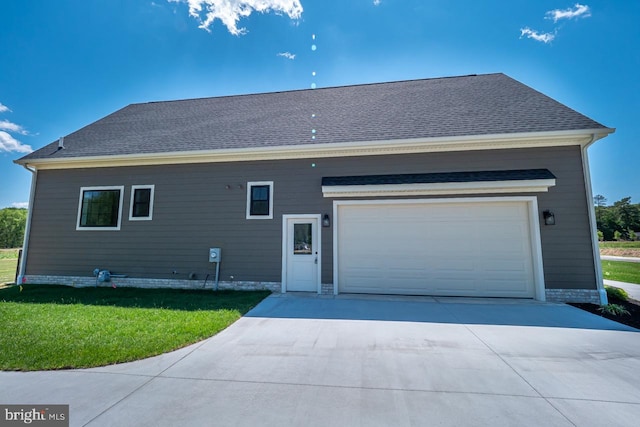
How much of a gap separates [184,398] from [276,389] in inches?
33.5

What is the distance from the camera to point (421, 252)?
6.88 m

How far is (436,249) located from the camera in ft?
22.4

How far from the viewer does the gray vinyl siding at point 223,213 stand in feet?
21.1

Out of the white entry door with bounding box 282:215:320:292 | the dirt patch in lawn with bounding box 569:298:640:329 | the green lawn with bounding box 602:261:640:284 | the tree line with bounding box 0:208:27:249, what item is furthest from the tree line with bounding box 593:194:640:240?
the tree line with bounding box 0:208:27:249

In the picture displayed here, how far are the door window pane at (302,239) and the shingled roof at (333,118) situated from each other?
7.73 ft

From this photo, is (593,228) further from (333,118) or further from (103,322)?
(103,322)

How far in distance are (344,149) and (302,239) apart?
277 cm

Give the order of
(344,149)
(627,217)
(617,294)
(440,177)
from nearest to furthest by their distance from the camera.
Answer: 1. (617,294)
2. (440,177)
3. (344,149)
4. (627,217)

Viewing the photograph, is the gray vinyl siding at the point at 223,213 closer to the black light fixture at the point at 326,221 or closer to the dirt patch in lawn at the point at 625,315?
the black light fixture at the point at 326,221

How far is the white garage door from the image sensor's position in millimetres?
6586

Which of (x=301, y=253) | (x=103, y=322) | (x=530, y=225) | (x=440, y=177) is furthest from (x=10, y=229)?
(x=530, y=225)

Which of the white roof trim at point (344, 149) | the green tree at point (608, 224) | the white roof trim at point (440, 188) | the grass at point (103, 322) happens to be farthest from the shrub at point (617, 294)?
the green tree at point (608, 224)

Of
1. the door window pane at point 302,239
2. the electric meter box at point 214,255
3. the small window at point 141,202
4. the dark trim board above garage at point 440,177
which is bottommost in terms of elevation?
the electric meter box at point 214,255

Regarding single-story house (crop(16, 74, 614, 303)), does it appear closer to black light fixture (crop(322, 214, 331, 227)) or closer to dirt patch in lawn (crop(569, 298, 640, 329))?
black light fixture (crop(322, 214, 331, 227))
